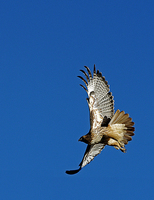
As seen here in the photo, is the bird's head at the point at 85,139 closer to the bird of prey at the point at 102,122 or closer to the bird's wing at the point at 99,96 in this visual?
the bird of prey at the point at 102,122

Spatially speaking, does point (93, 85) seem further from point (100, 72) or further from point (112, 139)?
point (112, 139)

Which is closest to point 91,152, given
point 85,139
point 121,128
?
point 85,139

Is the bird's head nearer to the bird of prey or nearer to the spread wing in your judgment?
the bird of prey

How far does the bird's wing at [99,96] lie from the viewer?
360 inches

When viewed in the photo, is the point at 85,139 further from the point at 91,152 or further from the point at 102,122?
the point at 91,152

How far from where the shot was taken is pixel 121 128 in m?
8.66

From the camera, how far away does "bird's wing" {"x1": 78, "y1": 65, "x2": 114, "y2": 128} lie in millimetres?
9156

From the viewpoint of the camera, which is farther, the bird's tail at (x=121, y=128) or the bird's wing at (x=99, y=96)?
the bird's wing at (x=99, y=96)

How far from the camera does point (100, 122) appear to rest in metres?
9.02

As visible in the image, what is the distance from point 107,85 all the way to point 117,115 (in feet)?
3.92

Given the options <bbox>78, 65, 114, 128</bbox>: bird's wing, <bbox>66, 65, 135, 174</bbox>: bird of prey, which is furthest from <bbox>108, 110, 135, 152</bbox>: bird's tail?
<bbox>78, 65, 114, 128</bbox>: bird's wing

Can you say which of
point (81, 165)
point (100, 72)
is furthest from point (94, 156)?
point (100, 72)

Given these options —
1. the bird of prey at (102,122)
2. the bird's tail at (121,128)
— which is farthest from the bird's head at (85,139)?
the bird's tail at (121,128)

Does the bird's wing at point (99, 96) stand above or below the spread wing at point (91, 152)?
above
